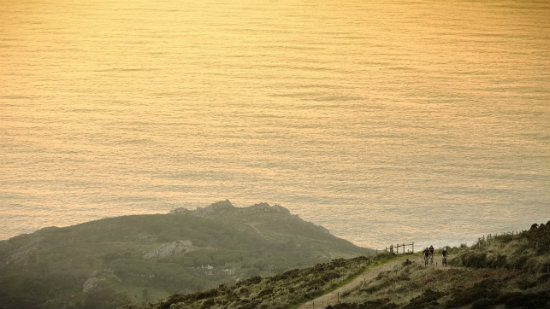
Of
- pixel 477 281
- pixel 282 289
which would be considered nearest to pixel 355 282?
pixel 282 289

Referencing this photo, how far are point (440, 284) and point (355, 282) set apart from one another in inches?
491

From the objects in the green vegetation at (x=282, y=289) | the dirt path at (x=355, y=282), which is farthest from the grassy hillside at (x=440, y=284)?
the dirt path at (x=355, y=282)

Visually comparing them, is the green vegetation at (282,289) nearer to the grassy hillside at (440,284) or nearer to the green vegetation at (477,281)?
the grassy hillside at (440,284)

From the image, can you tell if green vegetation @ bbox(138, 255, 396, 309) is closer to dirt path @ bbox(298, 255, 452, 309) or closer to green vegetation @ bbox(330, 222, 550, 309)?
dirt path @ bbox(298, 255, 452, 309)

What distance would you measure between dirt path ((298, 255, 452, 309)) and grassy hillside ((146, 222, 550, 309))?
0.46 meters

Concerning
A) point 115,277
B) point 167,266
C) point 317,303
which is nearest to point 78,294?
point 115,277

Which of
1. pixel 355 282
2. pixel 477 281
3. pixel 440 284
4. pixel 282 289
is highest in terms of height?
pixel 477 281

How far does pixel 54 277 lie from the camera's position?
621 ft

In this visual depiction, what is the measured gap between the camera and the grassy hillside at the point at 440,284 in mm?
59844

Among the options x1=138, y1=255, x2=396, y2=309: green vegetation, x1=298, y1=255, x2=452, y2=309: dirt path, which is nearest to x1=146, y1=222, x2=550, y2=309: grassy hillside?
x1=138, y1=255, x2=396, y2=309: green vegetation

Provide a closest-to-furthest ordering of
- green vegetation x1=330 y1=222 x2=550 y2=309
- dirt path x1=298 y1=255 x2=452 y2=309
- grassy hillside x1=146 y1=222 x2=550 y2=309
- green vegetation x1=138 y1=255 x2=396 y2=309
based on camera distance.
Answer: green vegetation x1=330 y1=222 x2=550 y2=309 < grassy hillside x1=146 y1=222 x2=550 y2=309 < dirt path x1=298 y1=255 x2=452 y2=309 < green vegetation x1=138 y1=255 x2=396 y2=309

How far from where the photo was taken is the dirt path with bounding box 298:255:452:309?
72.9 m

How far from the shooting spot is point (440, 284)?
68.1 metres

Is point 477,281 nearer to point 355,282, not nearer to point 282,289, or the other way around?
point 355,282
